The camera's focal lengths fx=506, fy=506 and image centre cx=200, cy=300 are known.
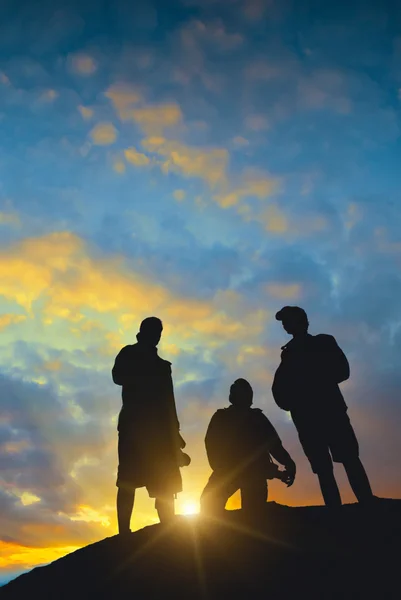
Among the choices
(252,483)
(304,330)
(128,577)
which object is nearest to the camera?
(128,577)

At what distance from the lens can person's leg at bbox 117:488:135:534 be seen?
6.59m

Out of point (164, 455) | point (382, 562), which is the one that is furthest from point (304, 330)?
point (382, 562)

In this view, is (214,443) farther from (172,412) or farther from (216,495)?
(172,412)

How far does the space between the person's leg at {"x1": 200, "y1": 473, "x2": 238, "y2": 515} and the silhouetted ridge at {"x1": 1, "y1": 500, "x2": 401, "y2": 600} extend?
0.93m

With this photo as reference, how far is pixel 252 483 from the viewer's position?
307 inches

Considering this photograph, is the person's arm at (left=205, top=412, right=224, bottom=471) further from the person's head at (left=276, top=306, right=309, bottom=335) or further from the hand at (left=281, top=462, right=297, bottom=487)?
the person's head at (left=276, top=306, right=309, bottom=335)

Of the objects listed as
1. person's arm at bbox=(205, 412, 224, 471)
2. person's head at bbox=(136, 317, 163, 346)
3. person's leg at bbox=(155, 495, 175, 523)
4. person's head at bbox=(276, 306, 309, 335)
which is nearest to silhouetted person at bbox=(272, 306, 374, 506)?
person's head at bbox=(276, 306, 309, 335)

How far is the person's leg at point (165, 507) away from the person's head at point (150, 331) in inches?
82.4

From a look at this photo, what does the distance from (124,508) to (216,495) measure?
1957 millimetres

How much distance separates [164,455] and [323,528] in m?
2.21

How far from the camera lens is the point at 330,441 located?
21.7 feet

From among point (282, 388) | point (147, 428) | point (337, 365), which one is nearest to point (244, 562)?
point (147, 428)

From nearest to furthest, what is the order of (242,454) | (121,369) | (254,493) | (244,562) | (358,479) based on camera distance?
(244,562)
(358,479)
(121,369)
(254,493)
(242,454)

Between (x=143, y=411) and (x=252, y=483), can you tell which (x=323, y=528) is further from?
(x=143, y=411)
